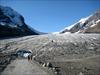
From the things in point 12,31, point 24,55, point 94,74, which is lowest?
point 94,74

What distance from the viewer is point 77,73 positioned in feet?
52.7

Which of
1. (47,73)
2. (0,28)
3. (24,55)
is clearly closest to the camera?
(47,73)

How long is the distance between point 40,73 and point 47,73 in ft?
1.70

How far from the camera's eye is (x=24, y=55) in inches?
1097

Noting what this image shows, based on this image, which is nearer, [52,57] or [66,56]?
[52,57]

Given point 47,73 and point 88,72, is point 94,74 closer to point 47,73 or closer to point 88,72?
point 88,72

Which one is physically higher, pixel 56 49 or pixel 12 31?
pixel 12 31

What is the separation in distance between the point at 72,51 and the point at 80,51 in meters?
1.15

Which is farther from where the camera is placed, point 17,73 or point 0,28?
point 0,28

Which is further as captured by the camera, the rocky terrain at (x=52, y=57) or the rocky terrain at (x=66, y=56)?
the rocky terrain at (x=66, y=56)

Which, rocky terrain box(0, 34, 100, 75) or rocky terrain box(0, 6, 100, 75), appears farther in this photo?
rocky terrain box(0, 34, 100, 75)

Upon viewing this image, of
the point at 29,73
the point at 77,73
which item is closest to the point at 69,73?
the point at 77,73

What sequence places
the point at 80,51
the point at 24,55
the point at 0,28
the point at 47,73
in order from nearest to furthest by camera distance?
the point at 47,73
the point at 24,55
the point at 80,51
the point at 0,28

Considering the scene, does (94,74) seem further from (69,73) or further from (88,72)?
(69,73)
